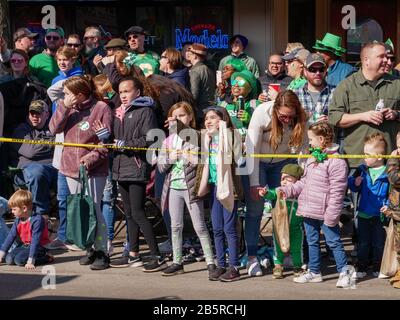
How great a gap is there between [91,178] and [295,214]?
203 cm

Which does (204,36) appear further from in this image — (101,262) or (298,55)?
(101,262)

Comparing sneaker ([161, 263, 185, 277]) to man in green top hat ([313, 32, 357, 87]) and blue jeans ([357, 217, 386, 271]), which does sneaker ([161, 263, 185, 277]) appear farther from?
man in green top hat ([313, 32, 357, 87])

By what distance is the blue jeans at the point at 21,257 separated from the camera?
922 cm

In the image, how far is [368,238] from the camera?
880cm

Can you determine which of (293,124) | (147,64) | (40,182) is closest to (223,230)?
(293,124)

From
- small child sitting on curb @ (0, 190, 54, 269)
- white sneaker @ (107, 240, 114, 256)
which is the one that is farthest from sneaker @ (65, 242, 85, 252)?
small child sitting on curb @ (0, 190, 54, 269)

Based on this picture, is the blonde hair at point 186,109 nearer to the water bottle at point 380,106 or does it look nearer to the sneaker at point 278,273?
the sneaker at point 278,273

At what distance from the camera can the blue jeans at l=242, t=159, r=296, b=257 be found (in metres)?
8.98

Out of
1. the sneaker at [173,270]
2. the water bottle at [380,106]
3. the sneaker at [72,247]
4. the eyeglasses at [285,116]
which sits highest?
the water bottle at [380,106]

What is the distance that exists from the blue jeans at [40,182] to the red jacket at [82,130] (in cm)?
74

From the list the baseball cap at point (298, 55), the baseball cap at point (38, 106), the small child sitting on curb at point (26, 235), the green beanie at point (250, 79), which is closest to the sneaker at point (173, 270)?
the small child sitting on curb at point (26, 235)

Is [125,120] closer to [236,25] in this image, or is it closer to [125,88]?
[125,88]

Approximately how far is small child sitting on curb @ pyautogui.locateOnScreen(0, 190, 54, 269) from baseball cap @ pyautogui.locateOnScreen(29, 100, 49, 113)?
49.7 inches

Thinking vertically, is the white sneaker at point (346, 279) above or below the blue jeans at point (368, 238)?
below
